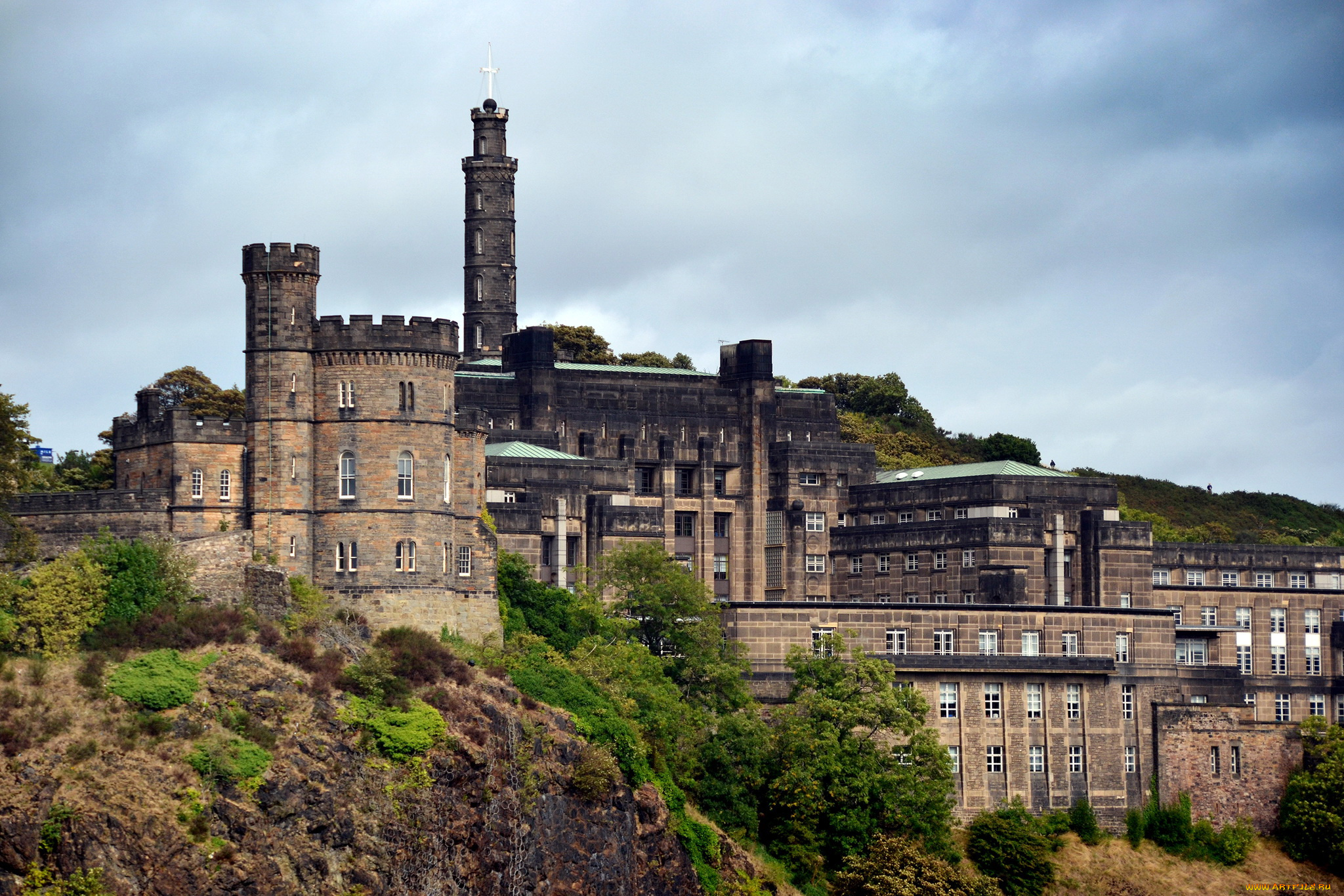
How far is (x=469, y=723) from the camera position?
94.8 metres

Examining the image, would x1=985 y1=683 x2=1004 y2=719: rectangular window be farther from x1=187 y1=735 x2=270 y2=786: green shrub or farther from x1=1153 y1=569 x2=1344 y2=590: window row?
x1=187 y1=735 x2=270 y2=786: green shrub

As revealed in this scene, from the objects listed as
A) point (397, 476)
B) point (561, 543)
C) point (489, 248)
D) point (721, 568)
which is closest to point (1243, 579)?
point (721, 568)

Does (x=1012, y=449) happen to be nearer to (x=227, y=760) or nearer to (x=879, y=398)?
(x=879, y=398)

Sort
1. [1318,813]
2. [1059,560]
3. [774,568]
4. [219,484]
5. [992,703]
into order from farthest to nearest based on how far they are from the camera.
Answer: [774,568] → [1059,560] → [1318,813] → [992,703] → [219,484]

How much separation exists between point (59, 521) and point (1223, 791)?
195ft

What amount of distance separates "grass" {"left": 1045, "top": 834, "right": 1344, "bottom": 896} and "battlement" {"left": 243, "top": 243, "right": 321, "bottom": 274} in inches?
1757

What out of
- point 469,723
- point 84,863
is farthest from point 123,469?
point 84,863

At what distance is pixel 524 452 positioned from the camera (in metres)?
126

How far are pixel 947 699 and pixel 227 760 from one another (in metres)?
42.8

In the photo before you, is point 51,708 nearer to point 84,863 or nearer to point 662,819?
point 84,863

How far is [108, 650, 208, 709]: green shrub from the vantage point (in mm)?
87000

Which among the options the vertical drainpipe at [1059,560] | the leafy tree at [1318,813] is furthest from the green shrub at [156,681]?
the leafy tree at [1318,813]

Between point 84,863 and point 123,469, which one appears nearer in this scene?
point 84,863

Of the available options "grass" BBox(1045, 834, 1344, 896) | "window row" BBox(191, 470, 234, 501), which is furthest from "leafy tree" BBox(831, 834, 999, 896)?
"window row" BBox(191, 470, 234, 501)
